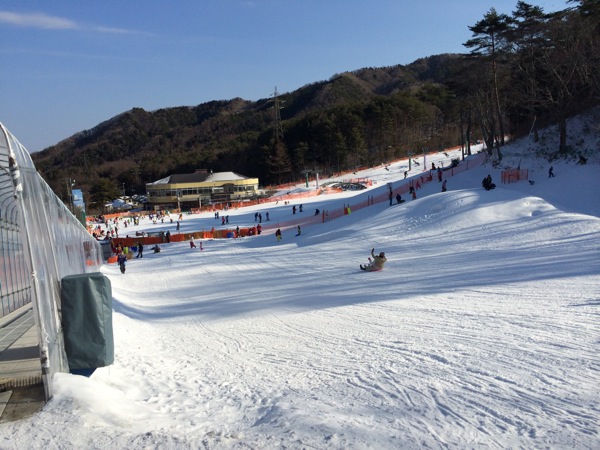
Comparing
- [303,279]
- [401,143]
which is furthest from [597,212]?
[401,143]

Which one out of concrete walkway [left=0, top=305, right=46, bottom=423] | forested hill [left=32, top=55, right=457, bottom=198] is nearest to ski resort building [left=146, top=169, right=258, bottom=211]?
forested hill [left=32, top=55, right=457, bottom=198]

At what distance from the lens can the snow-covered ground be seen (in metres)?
4.77

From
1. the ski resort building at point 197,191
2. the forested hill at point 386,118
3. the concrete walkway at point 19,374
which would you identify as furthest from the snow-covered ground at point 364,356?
the ski resort building at point 197,191

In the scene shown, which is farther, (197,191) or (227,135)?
(227,135)

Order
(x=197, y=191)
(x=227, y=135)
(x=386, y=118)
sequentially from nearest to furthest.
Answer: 1. (x=197, y=191)
2. (x=386, y=118)
3. (x=227, y=135)

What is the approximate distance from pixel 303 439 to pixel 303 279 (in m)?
12.2

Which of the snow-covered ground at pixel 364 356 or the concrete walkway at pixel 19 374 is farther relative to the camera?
the concrete walkway at pixel 19 374

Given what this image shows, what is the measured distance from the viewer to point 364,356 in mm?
7574

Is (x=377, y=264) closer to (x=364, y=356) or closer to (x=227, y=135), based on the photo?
(x=364, y=356)

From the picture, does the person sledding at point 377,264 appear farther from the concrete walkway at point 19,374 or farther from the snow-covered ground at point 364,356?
the concrete walkway at point 19,374

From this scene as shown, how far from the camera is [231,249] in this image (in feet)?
93.4

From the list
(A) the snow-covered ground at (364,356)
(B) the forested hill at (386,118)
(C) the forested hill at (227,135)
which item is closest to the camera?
(A) the snow-covered ground at (364,356)

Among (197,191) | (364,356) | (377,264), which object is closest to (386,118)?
(197,191)

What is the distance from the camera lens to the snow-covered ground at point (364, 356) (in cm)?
477
